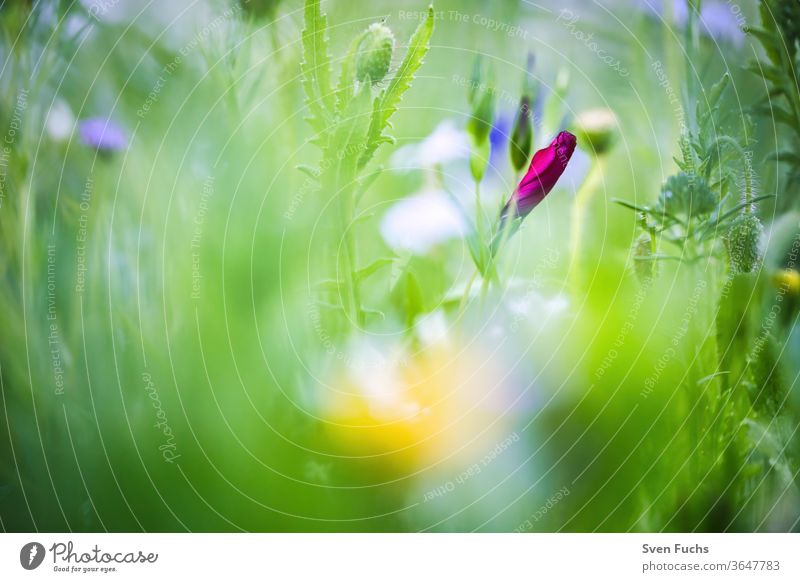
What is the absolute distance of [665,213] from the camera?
2.28ft

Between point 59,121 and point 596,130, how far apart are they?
47 centimetres

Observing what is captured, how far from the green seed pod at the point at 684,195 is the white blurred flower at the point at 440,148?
18 cm

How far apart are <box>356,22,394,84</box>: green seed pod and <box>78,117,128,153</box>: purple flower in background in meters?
0.21

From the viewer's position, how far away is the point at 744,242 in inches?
27.6

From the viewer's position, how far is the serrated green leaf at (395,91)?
2.19 ft

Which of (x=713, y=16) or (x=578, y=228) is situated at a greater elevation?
(x=713, y=16)

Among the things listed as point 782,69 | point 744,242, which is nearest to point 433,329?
point 744,242

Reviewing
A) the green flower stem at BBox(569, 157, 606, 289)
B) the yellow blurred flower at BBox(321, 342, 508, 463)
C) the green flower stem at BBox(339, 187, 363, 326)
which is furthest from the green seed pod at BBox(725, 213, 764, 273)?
the green flower stem at BBox(339, 187, 363, 326)

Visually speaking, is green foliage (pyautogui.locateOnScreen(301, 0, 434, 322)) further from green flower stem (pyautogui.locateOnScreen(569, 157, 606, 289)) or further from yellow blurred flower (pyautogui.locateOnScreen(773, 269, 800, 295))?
yellow blurred flower (pyautogui.locateOnScreen(773, 269, 800, 295))

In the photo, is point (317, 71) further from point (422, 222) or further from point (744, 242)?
point (744, 242)

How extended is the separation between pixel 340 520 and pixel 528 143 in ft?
1.21

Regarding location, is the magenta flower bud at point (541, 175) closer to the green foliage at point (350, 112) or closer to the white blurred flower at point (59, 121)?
the green foliage at point (350, 112)

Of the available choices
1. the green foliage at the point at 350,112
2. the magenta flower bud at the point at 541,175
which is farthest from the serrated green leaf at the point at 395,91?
the magenta flower bud at the point at 541,175

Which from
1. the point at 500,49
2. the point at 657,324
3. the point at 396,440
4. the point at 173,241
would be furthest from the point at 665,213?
the point at 173,241
